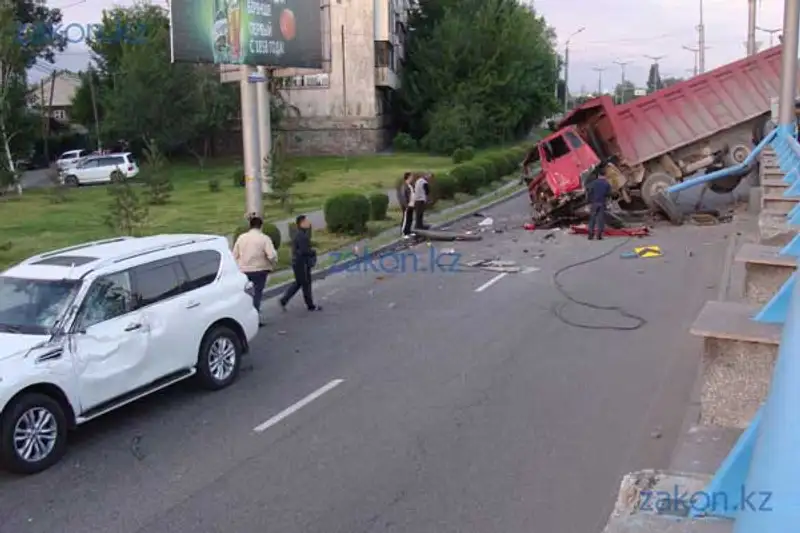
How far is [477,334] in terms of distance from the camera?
10.9 m

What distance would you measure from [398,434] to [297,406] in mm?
1352

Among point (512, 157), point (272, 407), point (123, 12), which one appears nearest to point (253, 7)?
point (272, 407)

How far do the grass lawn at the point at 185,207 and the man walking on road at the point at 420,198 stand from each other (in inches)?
72.5

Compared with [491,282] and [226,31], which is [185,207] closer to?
[226,31]

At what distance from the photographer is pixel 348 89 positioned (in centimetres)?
5572

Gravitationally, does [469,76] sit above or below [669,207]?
above

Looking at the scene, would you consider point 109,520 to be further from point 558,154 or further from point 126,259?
point 558,154

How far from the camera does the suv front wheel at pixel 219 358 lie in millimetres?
8602

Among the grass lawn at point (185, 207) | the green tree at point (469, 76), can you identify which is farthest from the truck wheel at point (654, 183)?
the green tree at point (469, 76)

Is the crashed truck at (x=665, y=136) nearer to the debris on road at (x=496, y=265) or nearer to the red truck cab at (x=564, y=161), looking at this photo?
the red truck cab at (x=564, y=161)

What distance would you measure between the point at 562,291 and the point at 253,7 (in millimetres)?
10203

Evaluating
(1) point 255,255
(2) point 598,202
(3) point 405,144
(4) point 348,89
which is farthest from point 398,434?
(3) point 405,144

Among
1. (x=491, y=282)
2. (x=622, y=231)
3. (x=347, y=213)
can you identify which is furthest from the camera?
(x=347, y=213)

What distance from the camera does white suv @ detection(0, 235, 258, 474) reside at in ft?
21.9
